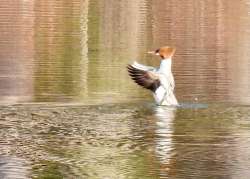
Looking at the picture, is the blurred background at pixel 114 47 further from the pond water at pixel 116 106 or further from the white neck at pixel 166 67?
the white neck at pixel 166 67

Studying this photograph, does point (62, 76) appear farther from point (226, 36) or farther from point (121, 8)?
point (121, 8)

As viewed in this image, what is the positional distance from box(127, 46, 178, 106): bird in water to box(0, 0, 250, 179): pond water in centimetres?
24

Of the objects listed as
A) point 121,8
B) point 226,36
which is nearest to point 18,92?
point 226,36

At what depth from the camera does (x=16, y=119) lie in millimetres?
17375

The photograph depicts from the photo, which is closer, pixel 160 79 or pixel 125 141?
pixel 125 141

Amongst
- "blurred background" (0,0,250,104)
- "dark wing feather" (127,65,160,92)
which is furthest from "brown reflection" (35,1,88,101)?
"dark wing feather" (127,65,160,92)

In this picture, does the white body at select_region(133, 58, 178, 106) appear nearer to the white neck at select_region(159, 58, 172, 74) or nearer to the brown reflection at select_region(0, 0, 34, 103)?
the white neck at select_region(159, 58, 172, 74)

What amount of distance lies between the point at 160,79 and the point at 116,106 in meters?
0.90

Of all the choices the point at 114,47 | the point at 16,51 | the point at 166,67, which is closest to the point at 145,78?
the point at 166,67

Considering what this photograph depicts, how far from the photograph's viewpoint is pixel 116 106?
19.0 m

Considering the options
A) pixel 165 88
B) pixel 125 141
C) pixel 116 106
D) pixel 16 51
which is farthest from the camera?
pixel 16 51

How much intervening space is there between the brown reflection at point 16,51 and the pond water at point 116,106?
0.03 meters

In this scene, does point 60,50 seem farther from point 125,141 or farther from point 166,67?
point 125,141

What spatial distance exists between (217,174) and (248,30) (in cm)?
2684
